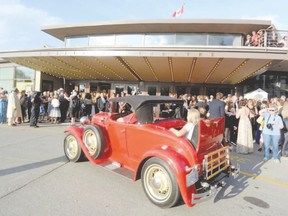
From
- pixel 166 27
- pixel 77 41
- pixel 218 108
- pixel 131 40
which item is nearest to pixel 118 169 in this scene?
pixel 218 108

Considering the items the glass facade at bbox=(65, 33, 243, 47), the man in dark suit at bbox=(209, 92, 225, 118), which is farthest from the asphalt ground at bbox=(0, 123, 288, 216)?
the glass facade at bbox=(65, 33, 243, 47)

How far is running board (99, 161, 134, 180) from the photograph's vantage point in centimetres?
390

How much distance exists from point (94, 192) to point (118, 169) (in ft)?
2.13

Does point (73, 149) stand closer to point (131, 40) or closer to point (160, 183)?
point (160, 183)

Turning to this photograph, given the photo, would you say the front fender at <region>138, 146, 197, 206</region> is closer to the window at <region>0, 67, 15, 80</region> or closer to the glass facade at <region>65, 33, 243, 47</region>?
the glass facade at <region>65, 33, 243, 47</region>

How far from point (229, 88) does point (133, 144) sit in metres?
16.7

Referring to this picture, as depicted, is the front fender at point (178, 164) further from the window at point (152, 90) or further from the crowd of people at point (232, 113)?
the window at point (152, 90)

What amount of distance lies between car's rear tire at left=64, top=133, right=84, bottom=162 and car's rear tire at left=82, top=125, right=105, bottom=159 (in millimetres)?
309

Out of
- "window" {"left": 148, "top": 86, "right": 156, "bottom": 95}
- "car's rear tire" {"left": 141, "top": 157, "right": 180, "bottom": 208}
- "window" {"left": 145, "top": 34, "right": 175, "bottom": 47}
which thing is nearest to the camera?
"car's rear tire" {"left": 141, "top": 157, "right": 180, "bottom": 208}

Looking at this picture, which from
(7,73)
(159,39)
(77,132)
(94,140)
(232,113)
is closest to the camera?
(94,140)

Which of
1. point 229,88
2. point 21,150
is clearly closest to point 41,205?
point 21,150

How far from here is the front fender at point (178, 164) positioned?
307 centimetres

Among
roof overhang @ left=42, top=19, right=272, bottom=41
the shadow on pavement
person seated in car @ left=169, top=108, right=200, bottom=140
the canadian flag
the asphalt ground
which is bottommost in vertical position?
the asphalt ground

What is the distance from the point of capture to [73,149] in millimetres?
5195
